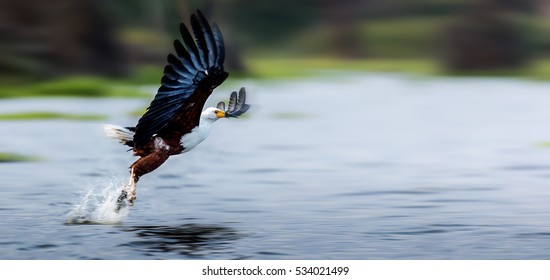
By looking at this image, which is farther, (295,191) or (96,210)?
(295,191)

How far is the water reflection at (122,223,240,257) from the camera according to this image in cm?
1150

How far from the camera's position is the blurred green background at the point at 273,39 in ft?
129

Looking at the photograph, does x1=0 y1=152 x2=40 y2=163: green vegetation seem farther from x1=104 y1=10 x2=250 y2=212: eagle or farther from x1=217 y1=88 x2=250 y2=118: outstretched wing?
x1=217 y1=88 x2=250 y2=118: outstretched wing

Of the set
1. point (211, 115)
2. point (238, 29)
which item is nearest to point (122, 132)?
point (211, 115)

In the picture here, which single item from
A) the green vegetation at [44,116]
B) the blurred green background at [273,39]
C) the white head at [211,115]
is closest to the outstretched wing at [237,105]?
the white head at [211,115]

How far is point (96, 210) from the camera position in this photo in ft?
43.9

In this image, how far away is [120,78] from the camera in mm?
41469

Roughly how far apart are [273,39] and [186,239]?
63.9 metres

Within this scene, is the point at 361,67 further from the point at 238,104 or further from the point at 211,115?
the point at 211,115

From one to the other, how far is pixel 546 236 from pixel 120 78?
2987 cm

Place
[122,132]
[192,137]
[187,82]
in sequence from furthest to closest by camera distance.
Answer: [122,132]
[192,137]
[187,82]

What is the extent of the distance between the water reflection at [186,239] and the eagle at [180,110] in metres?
0.35

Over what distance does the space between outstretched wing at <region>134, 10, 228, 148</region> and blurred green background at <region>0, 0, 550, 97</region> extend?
776 inches

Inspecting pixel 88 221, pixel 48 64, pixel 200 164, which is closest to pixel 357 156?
pixel 200 164
